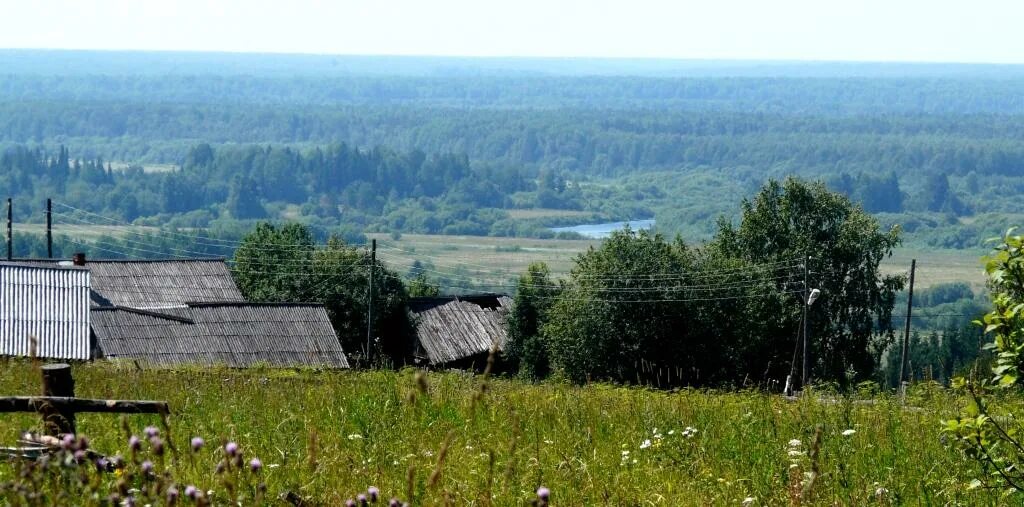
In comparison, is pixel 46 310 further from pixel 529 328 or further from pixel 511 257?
pixel 511 257

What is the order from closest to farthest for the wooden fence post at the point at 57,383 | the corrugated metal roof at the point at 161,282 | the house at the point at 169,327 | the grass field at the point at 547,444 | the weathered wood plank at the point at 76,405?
the weathered wood plank at the point at 76,405
the grass field at the point at 547,444
the wooden fence post at the point at 57,383
the house at the point at 169,327
the corrugated metal roof at the point at 161,282

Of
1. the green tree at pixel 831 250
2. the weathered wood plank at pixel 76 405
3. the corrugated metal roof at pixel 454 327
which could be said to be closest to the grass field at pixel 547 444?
the weathered wood plank at pixel 76 405

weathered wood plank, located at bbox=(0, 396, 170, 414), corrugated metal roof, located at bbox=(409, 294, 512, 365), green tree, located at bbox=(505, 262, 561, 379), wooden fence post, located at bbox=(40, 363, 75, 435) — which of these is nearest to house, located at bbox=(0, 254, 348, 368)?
corrugated metal roof, located at bbox=(409, 294, 512, 365)

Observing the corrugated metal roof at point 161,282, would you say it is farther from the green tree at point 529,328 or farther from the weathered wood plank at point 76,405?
the weathered wood plank at point 76,405

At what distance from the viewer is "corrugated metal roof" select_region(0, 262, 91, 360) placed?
2019 cm

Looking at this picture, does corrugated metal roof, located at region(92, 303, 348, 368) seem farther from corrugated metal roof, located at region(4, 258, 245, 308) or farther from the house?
corrugated metal roof, located at region(4, 258, 245, 308)

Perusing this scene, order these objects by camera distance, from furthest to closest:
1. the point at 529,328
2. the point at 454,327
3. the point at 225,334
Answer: the point at 529,328
the point at 454,327
the point at 225,334

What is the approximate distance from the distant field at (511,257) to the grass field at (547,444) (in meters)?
115

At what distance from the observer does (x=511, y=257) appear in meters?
162

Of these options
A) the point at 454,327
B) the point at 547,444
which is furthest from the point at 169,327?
the point at 547,444

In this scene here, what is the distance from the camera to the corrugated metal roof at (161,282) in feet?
113

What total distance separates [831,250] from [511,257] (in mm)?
113110

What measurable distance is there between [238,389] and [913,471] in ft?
14.7

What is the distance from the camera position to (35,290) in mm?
20969
